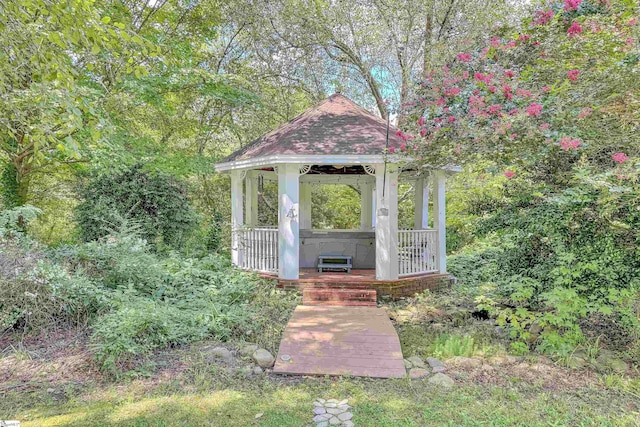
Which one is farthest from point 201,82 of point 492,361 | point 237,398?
point 492,361

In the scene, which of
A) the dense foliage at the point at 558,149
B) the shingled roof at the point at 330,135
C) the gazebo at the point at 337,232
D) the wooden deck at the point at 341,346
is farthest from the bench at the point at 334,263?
the dense foliage at the point at 558,149

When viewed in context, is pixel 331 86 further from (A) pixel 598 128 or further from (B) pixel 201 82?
(A) pixel 598 128

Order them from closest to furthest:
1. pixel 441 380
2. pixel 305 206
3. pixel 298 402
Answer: pixel 298 402, pixel 441 380, pixel 305 206

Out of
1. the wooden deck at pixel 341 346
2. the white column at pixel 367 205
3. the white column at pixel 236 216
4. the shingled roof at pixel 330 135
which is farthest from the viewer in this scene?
the white column at pixel 367 205

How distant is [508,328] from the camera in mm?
5375

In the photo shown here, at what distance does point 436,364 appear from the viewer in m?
4.49

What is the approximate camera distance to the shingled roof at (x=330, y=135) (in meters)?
7.23

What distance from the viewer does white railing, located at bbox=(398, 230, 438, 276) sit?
786cm

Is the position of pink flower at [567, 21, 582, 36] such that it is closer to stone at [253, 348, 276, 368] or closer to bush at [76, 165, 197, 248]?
stone at [253, 348, 276, 368]

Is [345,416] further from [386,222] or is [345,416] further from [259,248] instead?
[259,248]

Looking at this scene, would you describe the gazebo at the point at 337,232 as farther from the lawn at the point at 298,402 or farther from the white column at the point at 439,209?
the lawn at the point at 298,402

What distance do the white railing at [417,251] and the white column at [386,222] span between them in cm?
44

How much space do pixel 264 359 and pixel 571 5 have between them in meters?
5.68

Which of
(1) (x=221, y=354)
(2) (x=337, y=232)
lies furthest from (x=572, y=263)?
(2) (x=337, y=232)
